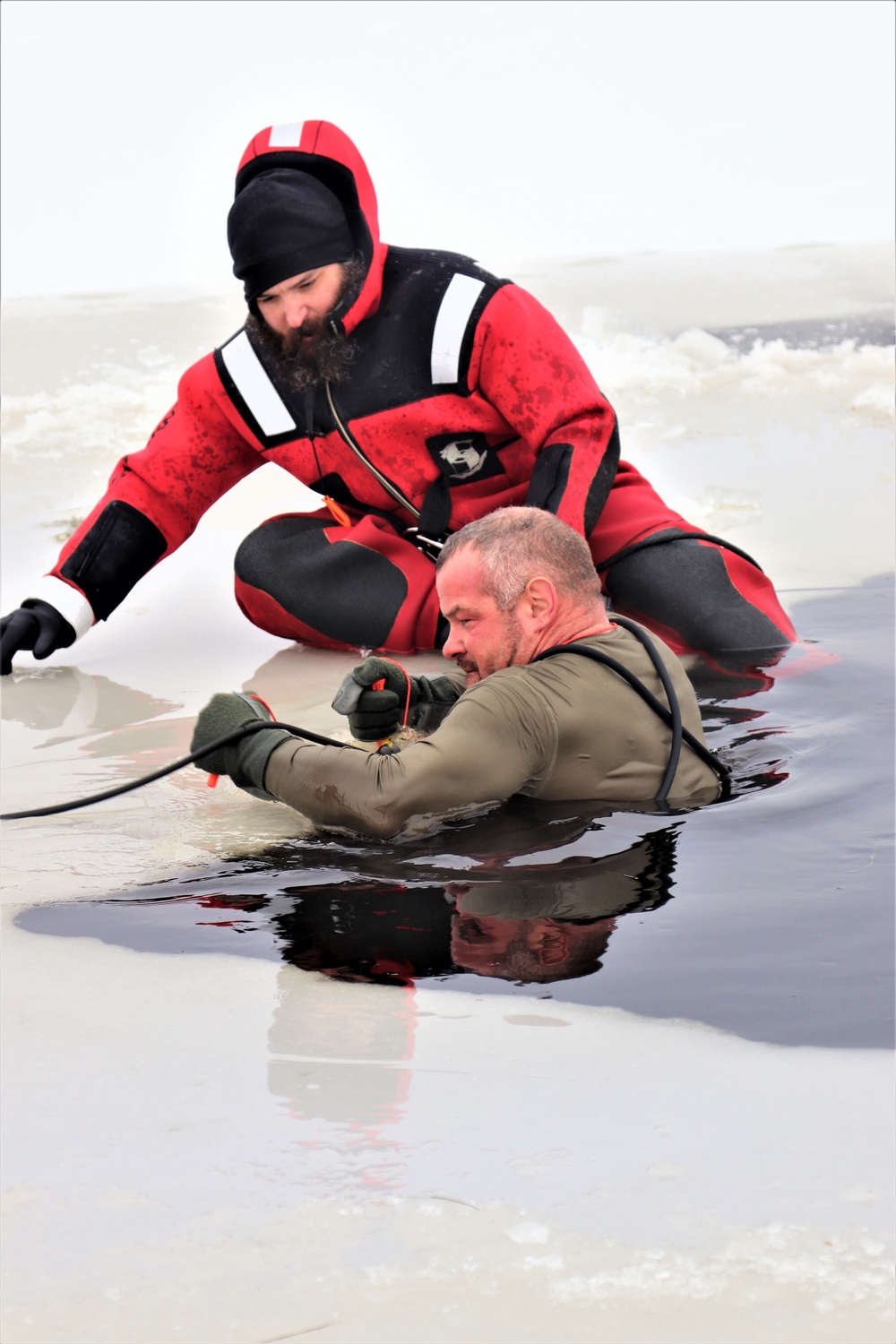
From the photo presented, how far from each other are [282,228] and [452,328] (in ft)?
1.65

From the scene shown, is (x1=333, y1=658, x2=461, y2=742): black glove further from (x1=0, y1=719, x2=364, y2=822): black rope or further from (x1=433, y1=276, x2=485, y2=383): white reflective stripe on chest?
(x1=433, y1=276, x2=485, y2=383): white reflective stripe on chest

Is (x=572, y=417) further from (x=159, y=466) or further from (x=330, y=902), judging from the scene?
(x=330, y=902)

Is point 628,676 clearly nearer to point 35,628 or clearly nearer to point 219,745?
point 219,745

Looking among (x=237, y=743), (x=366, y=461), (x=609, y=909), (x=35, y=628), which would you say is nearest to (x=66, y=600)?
(x=35, y=628)

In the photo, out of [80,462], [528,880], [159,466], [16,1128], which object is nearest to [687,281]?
[80,462]

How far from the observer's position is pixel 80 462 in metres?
7.48

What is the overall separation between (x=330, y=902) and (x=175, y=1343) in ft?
3.56

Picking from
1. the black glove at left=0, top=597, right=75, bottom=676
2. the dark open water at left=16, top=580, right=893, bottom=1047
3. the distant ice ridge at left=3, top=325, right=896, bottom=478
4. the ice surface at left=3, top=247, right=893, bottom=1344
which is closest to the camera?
the ice surface at left=3, top=247, right=893, bottom=1344

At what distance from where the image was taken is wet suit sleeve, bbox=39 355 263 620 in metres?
4.41

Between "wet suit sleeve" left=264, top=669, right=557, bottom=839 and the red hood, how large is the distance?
5.63ft

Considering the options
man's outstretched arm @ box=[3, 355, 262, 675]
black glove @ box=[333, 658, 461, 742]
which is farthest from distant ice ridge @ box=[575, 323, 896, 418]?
black glove @ box=[333, 658, 461, 742]

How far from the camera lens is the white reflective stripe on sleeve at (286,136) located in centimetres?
395

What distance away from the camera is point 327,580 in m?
4.47

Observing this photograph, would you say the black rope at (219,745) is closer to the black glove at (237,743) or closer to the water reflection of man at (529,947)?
the black glove at (237,743)
